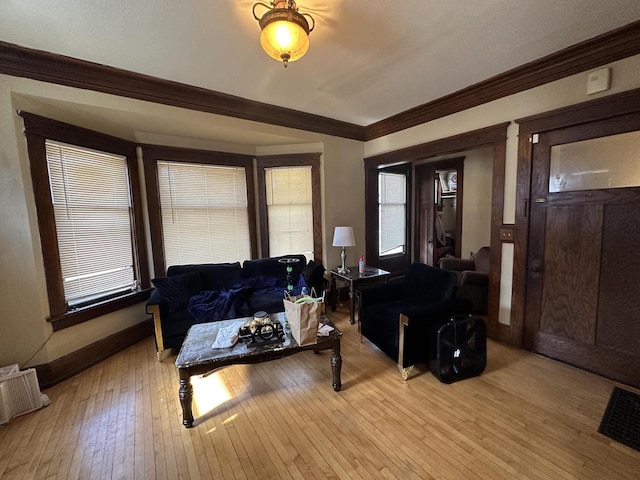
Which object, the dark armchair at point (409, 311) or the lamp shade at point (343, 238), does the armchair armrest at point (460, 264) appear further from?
the lamp shade at point (343, 238)

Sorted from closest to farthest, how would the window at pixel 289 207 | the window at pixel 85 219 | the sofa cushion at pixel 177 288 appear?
the window at pixel 85 219, the sofa cushion at pixel 177 288, the window at pixel 289 207

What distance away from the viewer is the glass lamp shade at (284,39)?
1.57 meters

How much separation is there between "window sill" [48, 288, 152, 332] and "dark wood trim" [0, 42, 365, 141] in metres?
2.07

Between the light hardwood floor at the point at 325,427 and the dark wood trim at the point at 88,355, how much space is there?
103 millimetres

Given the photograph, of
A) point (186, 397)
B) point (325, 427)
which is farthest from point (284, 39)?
point (325, 427)

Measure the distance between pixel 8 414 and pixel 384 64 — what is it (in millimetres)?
4039

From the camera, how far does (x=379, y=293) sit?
9.54 feet

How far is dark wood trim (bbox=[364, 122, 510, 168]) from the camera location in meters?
2.74

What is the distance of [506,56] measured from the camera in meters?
2.26

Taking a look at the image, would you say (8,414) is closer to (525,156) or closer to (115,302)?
(115,302)

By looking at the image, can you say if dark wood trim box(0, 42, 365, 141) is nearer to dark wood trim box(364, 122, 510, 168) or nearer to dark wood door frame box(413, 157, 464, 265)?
dark wood trim box(364, 122, 510, 168)

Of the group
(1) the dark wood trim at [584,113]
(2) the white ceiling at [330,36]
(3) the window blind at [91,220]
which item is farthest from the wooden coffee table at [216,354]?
(1) the dark wood trim at [584,113]

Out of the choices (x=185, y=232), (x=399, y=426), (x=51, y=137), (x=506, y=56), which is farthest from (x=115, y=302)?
(x=506, y=56)

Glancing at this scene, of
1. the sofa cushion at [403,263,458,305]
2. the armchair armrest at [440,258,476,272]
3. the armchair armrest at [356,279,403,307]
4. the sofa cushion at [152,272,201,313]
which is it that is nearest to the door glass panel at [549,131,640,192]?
the sofa cushion at [403,263,458,305]
